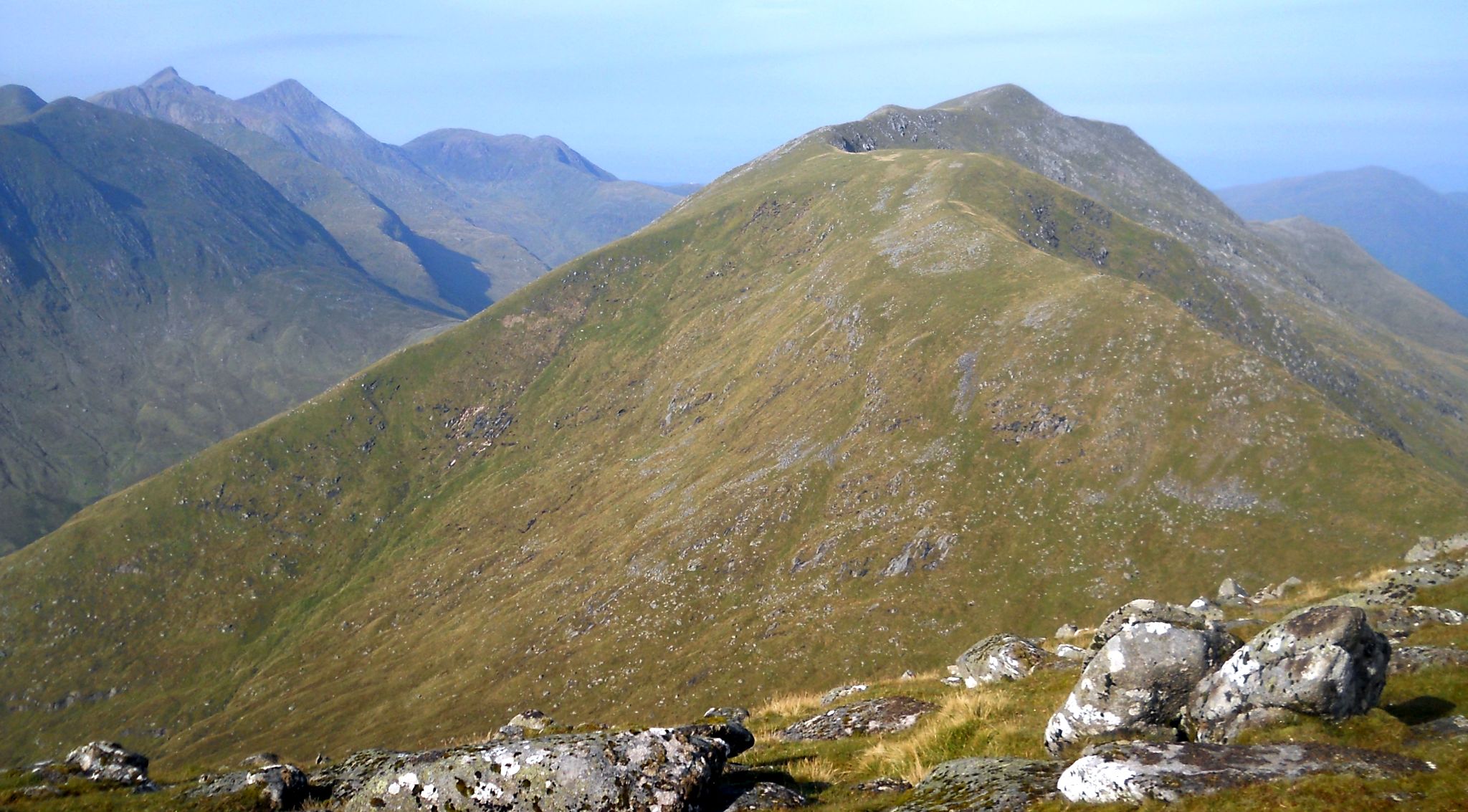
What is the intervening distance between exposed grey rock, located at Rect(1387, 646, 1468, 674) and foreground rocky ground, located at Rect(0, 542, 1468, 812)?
7 centimetres

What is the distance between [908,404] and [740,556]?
39.2 m

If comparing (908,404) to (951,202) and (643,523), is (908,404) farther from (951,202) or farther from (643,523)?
(951,202)

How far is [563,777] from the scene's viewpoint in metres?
12.5

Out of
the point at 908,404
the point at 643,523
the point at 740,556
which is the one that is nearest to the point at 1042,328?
the point at 908,404

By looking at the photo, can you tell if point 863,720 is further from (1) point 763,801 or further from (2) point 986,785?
(2) point 986,785

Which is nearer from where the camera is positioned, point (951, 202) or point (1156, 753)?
point (1156, 753)

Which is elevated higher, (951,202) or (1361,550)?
(951,202)

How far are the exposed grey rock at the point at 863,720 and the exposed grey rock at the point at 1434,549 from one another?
2998 centimetres

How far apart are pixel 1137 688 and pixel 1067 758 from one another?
2.02m

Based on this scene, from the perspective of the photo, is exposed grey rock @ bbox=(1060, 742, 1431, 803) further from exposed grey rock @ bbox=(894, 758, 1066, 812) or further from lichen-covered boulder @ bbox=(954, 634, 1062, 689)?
lichen-covered boulder @ bbox=(954, 634, 1062, 689)

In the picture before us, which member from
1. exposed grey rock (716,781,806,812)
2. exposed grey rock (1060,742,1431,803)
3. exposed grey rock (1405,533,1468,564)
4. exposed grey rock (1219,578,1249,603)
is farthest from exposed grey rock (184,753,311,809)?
exposed grey rock (1405,533,1468,564)

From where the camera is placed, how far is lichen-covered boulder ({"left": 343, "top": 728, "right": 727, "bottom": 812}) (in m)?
12.2

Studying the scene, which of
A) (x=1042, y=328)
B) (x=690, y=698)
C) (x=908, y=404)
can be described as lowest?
(x=690, y=698)

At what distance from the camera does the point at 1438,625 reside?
19312 mm
